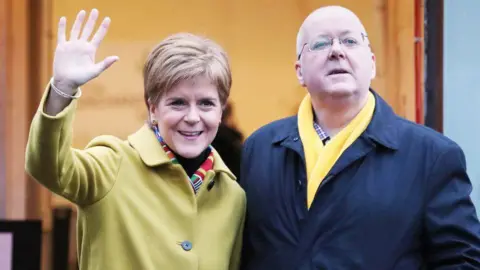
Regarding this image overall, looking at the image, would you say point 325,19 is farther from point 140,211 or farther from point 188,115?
point 140,211

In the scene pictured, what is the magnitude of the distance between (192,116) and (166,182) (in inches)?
8.8

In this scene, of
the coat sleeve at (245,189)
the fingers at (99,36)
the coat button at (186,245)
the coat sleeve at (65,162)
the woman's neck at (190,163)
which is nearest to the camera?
the coat sleeve at (65,162)

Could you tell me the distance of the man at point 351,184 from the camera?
6.68 ft

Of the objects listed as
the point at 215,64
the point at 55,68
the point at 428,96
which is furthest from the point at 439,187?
the point at 428,96

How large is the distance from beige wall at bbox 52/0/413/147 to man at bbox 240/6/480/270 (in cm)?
134

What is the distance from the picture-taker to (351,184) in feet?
6.89

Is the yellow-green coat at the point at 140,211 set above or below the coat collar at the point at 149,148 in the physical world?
below

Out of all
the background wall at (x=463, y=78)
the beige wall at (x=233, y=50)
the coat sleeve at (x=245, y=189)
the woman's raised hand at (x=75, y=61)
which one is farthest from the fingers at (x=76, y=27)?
the background wall at (x=463, y=78)

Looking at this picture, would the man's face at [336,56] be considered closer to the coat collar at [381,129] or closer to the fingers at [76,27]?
the coat collar at [381,129]

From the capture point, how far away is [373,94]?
2295 mm

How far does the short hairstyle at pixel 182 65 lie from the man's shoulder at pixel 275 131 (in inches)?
9.5

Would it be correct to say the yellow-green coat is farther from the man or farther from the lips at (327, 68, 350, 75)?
the lips at (327, 68, 350, 75)

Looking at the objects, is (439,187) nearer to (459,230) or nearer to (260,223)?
(459,230)

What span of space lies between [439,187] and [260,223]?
58 centimetres
